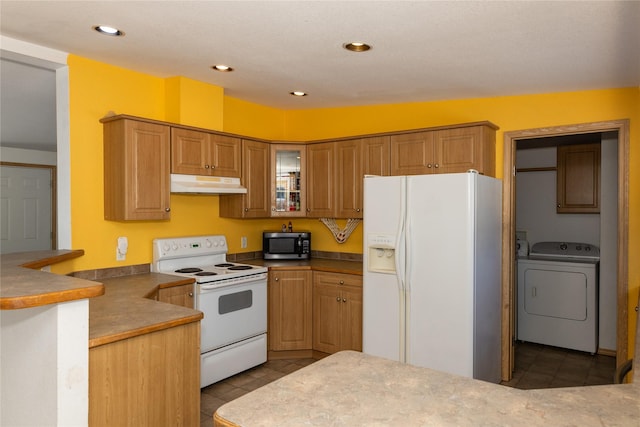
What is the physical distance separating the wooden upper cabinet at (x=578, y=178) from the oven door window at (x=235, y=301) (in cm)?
365

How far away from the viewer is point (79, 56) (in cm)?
316

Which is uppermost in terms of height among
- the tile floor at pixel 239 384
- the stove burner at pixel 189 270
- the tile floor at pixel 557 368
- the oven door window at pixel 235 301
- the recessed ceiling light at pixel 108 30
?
the recessed ceiling light at pixel 108 30

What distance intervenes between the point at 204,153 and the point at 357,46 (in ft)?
5.21

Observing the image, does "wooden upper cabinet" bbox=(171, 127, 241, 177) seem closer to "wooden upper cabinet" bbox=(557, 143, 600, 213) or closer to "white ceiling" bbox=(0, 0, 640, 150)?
"white ceiling" bbox=(0, 0, 640, 150)

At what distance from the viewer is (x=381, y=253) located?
349 cm

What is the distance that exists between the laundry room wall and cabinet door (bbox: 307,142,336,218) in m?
2.55

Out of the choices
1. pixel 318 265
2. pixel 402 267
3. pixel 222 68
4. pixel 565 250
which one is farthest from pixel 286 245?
pixel 565 250

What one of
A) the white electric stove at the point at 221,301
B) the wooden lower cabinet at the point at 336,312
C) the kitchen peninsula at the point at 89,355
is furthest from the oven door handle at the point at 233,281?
the kitchen peninsula at the point at 89,355

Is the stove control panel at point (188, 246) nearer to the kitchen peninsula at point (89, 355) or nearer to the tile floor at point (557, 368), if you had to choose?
the kitchen peninsula at point (89, 355)

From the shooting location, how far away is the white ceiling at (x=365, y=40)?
2.28 m

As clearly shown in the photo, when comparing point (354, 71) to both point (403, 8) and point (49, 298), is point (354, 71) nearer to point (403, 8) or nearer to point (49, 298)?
point (403, 8)

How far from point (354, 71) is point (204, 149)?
136 centimetres

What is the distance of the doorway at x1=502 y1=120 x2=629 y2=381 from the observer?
3455mm

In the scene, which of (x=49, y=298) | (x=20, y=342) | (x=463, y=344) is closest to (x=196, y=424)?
(x=20, y=342)
